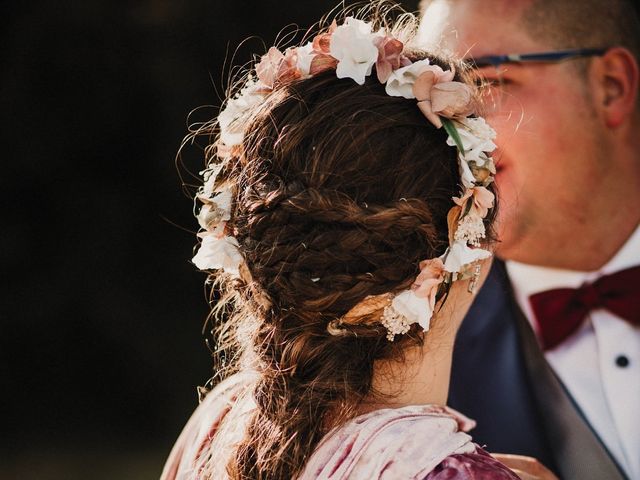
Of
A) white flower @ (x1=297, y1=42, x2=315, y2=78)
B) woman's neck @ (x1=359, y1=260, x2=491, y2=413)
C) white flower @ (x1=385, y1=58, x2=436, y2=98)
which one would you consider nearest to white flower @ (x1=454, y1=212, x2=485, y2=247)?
woman's neck @ (x1=359, y1=260, x2=491, y2=413)

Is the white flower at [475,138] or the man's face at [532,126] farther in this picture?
the man's face at [532,126]

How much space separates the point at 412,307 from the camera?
1292mm

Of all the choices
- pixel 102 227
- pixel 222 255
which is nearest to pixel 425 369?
pixel 222 255

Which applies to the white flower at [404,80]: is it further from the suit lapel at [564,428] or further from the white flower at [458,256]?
the suit lapel at [564,428]

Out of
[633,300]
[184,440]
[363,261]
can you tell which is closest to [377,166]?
[363,261]

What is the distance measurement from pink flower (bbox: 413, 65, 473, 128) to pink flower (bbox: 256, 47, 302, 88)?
0.22 metres

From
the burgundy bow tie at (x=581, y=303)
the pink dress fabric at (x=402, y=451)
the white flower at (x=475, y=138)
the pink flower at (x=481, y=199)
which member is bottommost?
the pink dress fabric at (x=402, y=451)

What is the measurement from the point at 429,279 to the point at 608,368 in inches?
31.1

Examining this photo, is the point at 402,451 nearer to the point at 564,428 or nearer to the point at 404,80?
the point at 404,80

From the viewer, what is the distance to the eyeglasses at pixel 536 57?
187 cm

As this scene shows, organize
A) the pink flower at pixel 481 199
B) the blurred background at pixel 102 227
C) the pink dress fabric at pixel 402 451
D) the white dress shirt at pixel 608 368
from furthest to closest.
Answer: the blurred background at pixel 102 227 → the white dress shirt at pixel 608 368 → the pink flower at pixel 481 199 → the pink dress fabric at pixel 402 451

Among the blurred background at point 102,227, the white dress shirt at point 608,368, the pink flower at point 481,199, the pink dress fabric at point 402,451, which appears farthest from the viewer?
the blurred background at point 102,227

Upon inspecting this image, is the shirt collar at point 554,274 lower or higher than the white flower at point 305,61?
lower

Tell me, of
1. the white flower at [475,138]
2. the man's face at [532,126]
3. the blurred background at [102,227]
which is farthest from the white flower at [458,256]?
the blurred background at [102,227]
